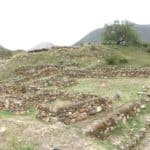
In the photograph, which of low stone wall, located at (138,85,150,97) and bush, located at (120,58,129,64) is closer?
low stone wall, located at (138,85,150,97)

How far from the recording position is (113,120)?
21438mm

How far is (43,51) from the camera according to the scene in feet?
175

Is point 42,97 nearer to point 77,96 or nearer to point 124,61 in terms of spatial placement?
point 77,96

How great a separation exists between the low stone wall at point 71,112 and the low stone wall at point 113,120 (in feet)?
2.72

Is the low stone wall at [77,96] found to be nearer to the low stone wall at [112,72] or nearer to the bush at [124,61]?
the low stone wall at [112,72]

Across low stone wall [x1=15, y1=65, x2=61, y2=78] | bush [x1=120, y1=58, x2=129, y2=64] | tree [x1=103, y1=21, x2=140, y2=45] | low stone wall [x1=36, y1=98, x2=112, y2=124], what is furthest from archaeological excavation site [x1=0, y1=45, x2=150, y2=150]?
tree [x1=103, y1=21, x2=140, y2=45]

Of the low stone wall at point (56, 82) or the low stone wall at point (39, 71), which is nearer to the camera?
the low stone wall at point (56, 82)

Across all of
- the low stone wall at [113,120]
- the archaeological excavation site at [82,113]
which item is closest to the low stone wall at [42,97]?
the archaeological excavation site at [82,113]

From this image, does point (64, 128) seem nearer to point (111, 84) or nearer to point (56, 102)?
point (56, 102)

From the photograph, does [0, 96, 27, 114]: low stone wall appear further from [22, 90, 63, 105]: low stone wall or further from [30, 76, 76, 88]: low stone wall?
[30, 76, 76, 88]: low stone wall

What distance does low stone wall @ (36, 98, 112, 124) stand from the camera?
21.0 metres

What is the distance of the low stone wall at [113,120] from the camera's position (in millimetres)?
19984

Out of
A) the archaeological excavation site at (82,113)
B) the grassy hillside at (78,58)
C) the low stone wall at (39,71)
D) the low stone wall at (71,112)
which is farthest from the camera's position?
the grassy hillside at (78,58)

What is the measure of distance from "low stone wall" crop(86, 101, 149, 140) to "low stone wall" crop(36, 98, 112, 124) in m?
0.83
